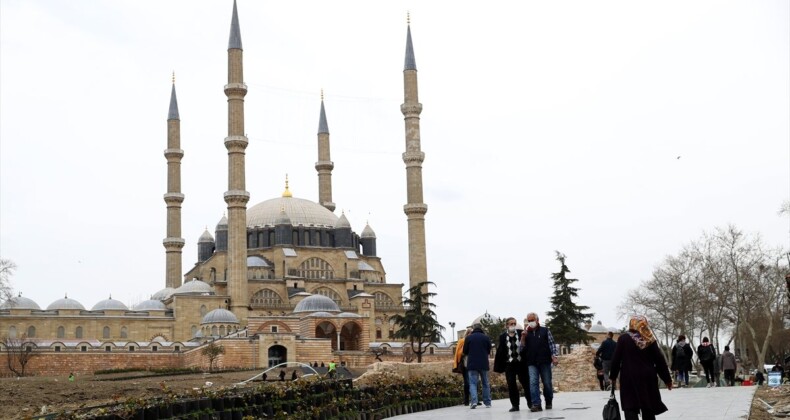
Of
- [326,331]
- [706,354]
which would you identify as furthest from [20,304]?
[706,354]

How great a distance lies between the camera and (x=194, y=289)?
5269 centimetres

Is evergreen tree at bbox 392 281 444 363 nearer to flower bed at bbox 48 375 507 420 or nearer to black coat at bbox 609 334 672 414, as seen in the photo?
flower bed at bbox 48 375 507 420

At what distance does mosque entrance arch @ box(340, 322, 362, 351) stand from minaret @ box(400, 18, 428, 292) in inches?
143

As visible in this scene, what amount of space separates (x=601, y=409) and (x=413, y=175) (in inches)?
1566

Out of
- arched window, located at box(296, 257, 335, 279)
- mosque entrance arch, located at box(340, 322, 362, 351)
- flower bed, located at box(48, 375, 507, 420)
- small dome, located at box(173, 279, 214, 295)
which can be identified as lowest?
flower bed, located at box(48, 375, 507, 420)

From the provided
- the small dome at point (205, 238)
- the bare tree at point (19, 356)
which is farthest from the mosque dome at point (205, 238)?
the bare tree at point (19, 356)

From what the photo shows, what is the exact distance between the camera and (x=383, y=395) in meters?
12.3

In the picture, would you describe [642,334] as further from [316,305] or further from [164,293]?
[164,293]

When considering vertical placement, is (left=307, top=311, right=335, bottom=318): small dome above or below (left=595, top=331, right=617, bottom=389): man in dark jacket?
above

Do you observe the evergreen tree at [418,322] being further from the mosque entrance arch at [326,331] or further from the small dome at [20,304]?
the small dome at [20,304]

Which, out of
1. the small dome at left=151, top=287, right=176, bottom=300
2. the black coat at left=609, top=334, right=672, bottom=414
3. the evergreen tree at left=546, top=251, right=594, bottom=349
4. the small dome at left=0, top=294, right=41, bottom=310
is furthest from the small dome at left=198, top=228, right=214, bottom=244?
the black coat at left=609, top=334, right=672, bottom=414

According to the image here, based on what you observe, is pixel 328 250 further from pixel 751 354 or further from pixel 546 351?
pixel 546 351

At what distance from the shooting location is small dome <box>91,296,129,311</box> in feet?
175

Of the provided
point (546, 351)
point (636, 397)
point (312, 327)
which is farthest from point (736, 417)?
point (312, 327)
